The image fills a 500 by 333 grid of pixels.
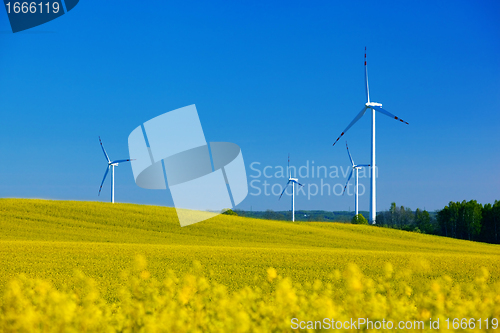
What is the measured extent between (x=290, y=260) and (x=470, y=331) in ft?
48.2

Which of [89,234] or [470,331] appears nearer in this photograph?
[470,331]

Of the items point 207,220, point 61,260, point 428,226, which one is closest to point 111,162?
point 207,220

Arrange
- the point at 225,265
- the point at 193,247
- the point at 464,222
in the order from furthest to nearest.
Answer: the point at 464,222 → the point at 193,247 → the point at 225,265

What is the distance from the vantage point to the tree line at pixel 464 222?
7438 centimetres

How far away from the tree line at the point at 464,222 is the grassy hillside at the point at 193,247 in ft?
123

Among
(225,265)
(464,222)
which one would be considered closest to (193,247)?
(225,265)

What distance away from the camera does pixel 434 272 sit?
55.1ft

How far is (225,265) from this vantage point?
55.2 ft

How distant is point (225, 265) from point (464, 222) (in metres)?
80.0

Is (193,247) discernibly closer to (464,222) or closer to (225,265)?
(225,265)

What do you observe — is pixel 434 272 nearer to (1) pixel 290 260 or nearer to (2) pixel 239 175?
(1) pixel 290 260

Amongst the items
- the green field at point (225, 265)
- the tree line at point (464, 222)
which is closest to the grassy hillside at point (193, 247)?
the green field at point (225, 265)

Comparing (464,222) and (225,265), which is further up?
(225,265)

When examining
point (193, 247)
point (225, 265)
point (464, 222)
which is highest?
point (225, 265)
